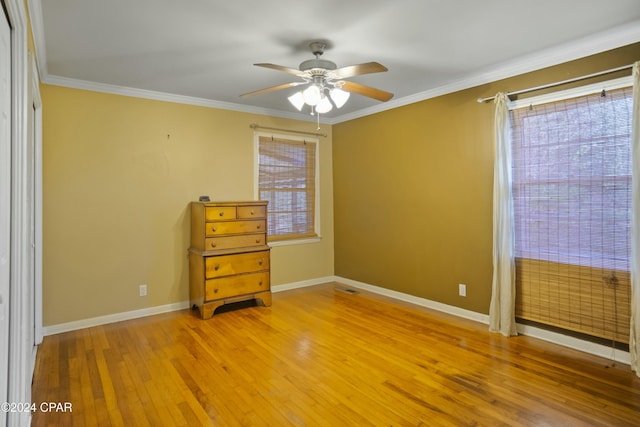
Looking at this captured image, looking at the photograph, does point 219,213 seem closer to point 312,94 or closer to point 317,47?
point 312,94

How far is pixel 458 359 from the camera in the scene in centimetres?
288

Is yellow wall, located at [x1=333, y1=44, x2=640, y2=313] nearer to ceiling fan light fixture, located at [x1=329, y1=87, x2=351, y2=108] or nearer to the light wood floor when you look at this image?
the light wood floor

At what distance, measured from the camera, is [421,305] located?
4.29 metres

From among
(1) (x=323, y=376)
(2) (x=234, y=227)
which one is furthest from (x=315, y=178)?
(1) (x=323, y=376)

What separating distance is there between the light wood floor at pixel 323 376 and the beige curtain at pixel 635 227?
23 cm

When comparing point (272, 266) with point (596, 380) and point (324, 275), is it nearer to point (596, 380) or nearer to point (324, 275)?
point (324, 275)

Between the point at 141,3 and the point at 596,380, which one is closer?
the point at 141,3

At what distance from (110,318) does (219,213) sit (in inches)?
60.7

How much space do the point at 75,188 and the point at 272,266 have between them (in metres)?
2.44

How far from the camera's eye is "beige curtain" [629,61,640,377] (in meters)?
2.61

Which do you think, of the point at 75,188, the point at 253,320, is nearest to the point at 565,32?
the point at 253,320

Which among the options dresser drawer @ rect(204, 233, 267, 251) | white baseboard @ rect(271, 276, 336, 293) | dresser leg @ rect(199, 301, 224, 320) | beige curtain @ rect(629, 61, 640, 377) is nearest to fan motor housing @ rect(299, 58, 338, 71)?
dresser drawer @ rect(204, 233, 267, 251)

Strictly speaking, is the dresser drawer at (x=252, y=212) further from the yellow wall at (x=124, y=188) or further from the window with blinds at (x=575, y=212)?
the window with blinds at (x=575, y=212)

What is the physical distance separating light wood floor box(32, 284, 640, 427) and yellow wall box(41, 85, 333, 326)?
1.43 ft
